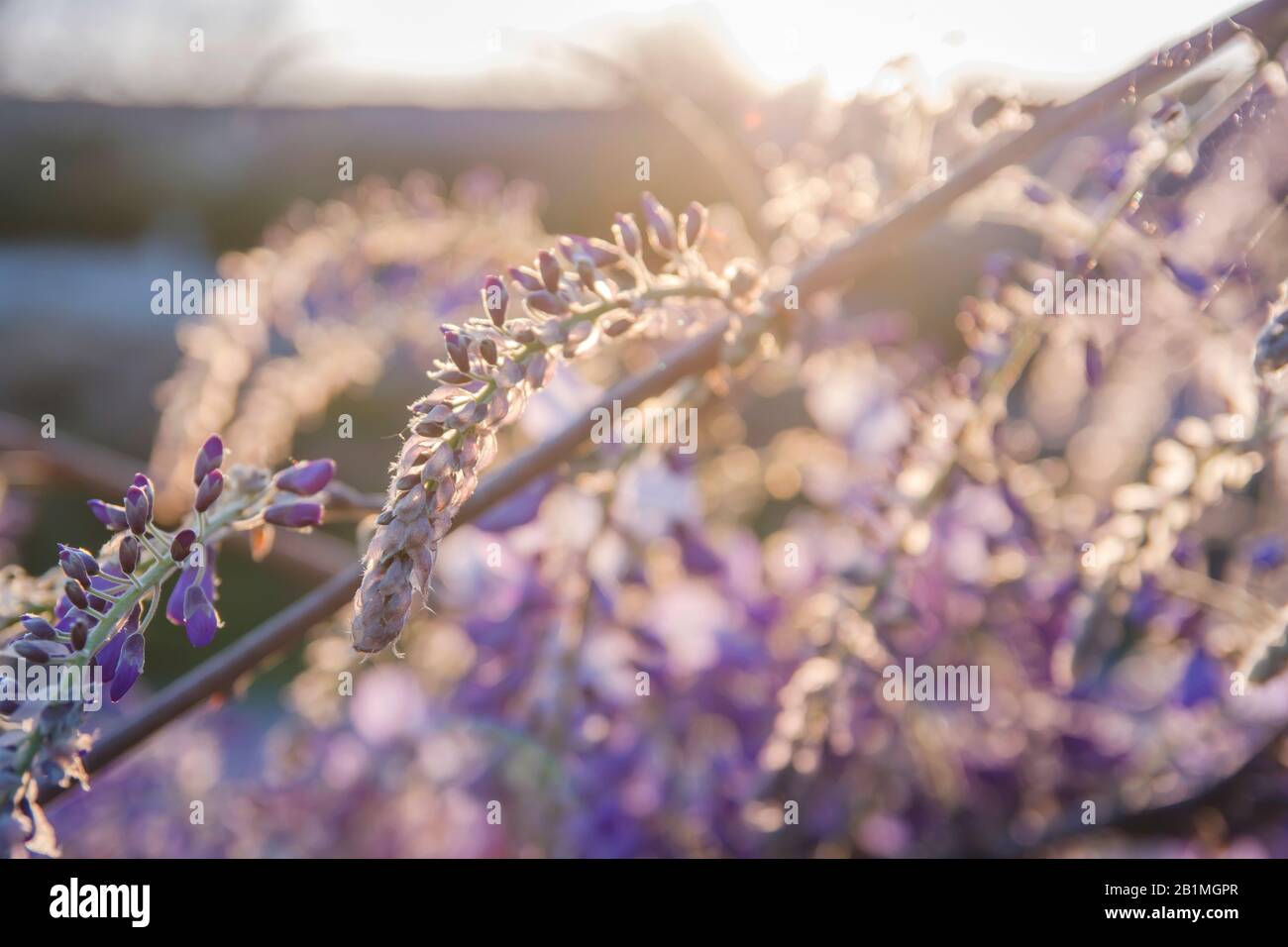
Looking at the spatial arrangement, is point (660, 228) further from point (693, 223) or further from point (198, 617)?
point (198, 617)

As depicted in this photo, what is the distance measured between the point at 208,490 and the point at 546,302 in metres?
0.12

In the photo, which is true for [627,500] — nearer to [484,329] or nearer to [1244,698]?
[484,329]

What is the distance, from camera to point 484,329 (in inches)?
12.1

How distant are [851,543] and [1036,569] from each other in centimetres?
10

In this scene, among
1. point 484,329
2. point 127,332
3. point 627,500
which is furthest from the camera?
point 127,332

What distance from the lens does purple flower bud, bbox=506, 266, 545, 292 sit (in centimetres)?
32

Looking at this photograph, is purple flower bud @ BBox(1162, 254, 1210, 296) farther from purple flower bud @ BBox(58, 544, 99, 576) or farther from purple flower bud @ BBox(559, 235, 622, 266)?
purple flower bud @ BBox(58, 544, 99, 576)

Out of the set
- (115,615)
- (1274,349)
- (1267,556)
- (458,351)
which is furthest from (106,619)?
(1267,556)

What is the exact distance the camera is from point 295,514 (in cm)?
Answer: 32

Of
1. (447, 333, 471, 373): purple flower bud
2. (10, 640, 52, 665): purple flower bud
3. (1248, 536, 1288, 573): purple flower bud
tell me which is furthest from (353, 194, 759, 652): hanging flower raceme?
(1248, 536, 1288, 573): purple flower bud

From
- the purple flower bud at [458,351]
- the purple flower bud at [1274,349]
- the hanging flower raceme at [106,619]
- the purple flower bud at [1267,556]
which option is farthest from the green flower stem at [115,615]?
the purple flower bud at [1267,556]

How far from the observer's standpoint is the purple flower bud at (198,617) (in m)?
0.32

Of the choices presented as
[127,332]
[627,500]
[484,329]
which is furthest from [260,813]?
[127,332]

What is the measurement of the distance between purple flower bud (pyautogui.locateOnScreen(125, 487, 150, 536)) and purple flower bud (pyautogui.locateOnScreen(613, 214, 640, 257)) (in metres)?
0.18
